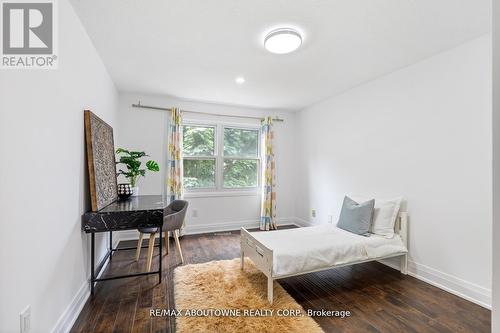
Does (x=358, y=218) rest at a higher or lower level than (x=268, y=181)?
lower

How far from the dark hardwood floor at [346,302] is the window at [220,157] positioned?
6.01ft

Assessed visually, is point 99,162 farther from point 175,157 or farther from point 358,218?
point 358,218

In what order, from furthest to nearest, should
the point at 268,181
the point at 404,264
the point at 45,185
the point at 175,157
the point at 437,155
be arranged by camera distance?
the point at 268,181, the point at 175,157, the point at 404,264, the point at 437,155, the point at 45,185

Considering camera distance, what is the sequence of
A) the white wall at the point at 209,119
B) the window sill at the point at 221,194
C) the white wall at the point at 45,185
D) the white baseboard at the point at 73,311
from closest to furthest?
the white wall at the point at 45,185 → the white baseboard at the point at 73,311 → the white wall at the point at 209,119 → the window sill at the point at 221,194

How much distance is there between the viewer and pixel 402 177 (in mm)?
2898

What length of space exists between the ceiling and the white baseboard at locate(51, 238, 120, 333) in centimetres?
234

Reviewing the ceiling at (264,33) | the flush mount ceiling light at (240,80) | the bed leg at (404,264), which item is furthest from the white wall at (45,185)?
the bed leg at (404,264)

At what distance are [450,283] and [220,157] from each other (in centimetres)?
369

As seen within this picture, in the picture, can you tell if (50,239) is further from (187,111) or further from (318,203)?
(318,203)

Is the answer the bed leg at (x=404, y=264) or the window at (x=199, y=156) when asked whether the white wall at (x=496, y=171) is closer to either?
the bed leg at (x=404, y=264)

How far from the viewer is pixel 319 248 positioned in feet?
7.78

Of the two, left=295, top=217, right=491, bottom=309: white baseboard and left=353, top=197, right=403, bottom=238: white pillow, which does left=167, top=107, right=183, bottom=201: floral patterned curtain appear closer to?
left=353, top=197, right=403, bottom=238: white pillow

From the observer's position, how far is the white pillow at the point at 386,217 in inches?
111

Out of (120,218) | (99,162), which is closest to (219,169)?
(99,162)
